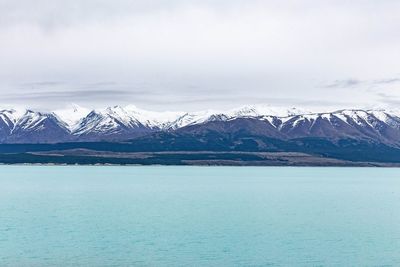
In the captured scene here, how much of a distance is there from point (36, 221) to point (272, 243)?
94.9 feet

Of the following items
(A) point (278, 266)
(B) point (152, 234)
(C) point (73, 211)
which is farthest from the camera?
(C) point (73, 211)

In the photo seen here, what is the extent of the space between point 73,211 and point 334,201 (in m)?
45.5

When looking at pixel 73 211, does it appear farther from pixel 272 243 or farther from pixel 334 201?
pixel 334 201

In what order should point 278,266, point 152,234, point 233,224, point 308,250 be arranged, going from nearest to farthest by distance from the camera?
point 278,266, point 308,250, point 152,234, point 233,224

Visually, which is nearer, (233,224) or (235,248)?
(235,248)

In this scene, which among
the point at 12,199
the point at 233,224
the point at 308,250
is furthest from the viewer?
the point at 12,199

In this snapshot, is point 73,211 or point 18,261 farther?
point 73,211

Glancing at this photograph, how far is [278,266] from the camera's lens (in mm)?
49531

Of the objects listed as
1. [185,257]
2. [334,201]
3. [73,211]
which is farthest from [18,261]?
[334,201]

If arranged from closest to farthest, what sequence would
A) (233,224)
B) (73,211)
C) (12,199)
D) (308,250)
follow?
(308,250) → (233,224) → (73,211) → (12,199)

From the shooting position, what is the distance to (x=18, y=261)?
49.8m

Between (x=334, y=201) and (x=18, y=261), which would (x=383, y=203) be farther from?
(x=18, y=261)

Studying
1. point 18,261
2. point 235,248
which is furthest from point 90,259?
point 235,248

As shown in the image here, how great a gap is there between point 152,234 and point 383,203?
54.6m
